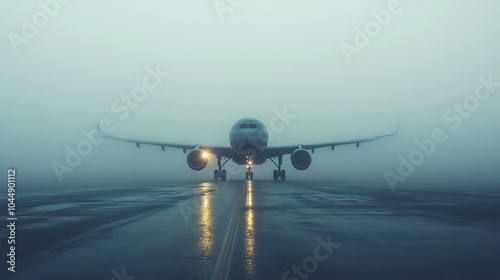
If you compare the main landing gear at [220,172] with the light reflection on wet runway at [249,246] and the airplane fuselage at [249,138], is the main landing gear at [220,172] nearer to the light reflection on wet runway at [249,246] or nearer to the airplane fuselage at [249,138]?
the airplane fuselage at [249,138]

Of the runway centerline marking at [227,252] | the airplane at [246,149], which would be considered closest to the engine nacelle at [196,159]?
the airplane at [246,149]

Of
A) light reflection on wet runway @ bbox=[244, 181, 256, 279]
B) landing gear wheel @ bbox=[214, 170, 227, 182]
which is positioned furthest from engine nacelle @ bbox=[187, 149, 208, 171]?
light reflection on wet runway @ bbox=[244, 181, 256, 279]

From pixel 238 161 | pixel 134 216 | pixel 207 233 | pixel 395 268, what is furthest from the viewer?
pixel 238 161

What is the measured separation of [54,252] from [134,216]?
20.6ft

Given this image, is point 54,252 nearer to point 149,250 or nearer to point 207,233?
point 149,250

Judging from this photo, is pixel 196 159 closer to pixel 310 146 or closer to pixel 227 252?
pixel 310 146

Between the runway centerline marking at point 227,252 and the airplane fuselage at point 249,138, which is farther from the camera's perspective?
the airplane fuselage at point 249,138

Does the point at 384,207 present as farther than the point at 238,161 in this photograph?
No

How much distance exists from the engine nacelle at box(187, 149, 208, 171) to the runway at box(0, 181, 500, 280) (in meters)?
25.7

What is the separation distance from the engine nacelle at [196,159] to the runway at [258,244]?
25.7 metres

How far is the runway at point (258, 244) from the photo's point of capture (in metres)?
7.60

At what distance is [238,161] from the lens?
47.6 metres

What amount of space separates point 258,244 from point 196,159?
3302cm

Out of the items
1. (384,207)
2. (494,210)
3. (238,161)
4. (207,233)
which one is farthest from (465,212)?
(238,161)
